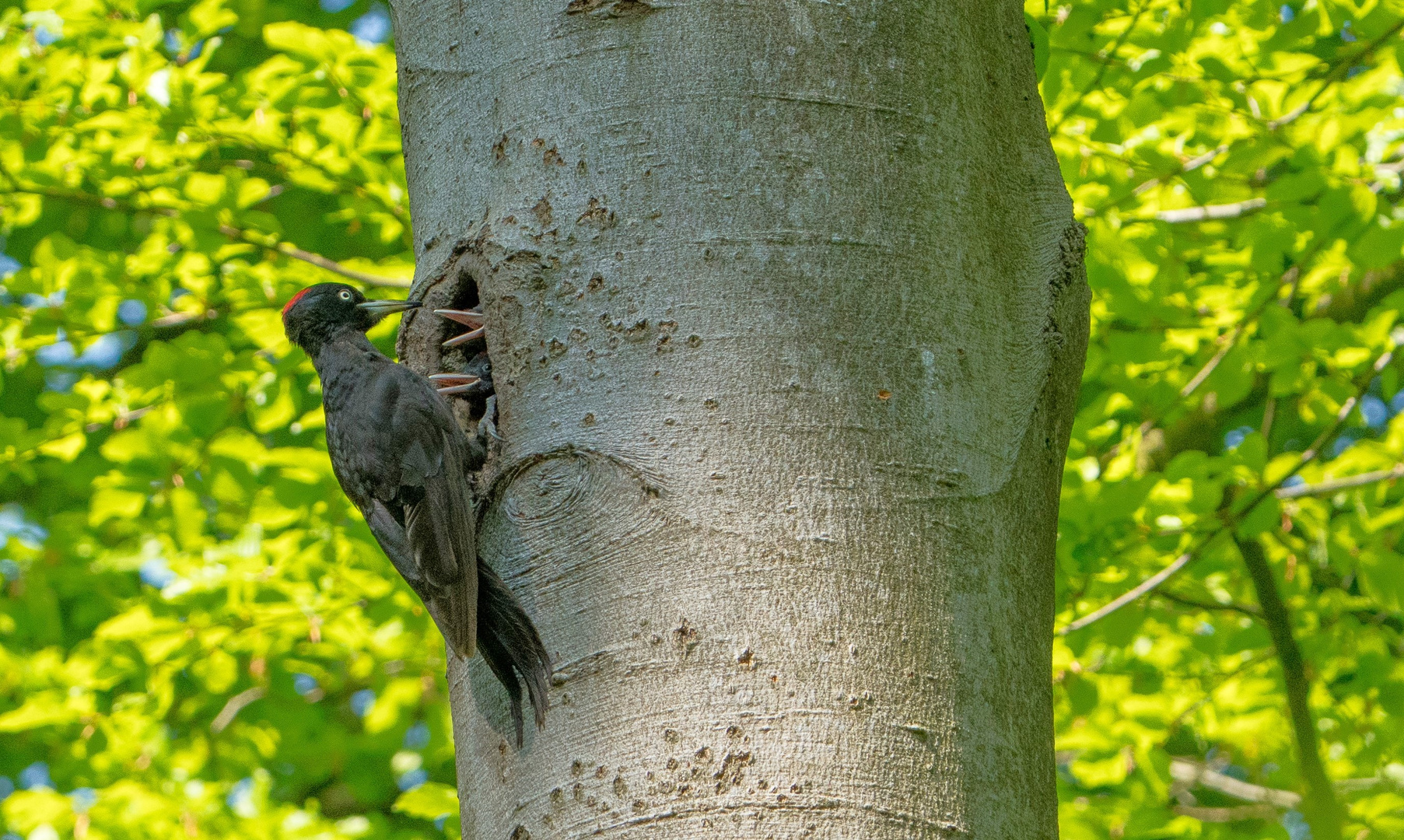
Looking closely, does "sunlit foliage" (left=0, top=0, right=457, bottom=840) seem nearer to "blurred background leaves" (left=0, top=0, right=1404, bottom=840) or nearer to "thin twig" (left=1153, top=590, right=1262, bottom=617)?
"blurred background leaves" (left=0, top=0, right=1404, bottom=840)

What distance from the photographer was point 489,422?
1754 millimetres

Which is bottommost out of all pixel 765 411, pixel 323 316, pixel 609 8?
pixel 765 411

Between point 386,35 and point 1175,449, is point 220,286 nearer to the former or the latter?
point 386,35

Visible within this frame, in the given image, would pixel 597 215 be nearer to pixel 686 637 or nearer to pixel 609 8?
pixel 609 8

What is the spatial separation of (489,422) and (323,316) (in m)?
1.52

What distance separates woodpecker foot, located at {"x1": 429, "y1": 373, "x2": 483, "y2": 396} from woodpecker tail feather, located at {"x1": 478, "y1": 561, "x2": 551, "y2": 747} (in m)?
0.47

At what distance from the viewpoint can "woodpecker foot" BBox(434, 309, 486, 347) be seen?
183 centimetres

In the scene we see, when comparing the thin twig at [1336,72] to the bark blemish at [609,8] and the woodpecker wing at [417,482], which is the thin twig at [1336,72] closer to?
the bark blemish at [609,8]

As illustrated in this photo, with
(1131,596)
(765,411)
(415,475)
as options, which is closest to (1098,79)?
(1131,596)

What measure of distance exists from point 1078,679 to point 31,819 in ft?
12.2

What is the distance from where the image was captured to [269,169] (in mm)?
4199

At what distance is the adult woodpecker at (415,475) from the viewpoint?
4.86 feet

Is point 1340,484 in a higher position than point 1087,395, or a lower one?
lower

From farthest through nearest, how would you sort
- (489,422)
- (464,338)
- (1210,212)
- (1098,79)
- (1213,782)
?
Result: (1213,782) < (1210,212) < (1098,79) < (464,338) < (489,422)
